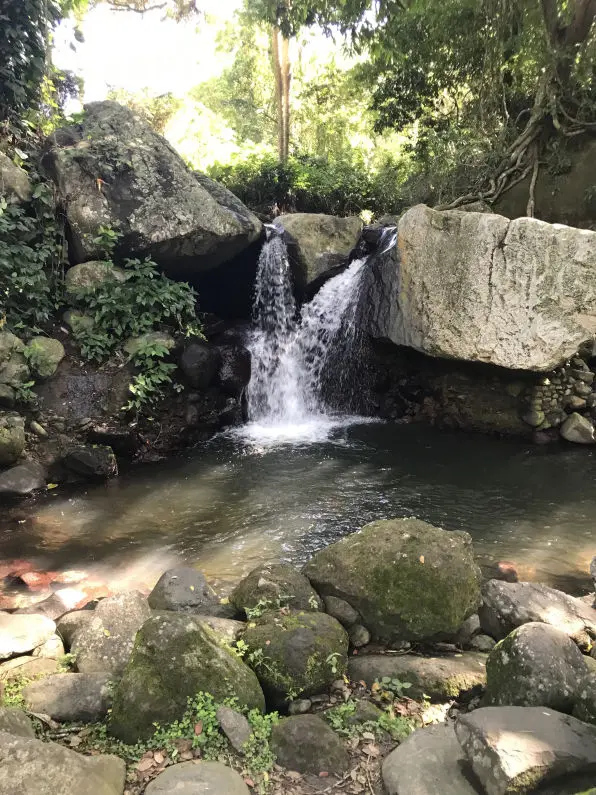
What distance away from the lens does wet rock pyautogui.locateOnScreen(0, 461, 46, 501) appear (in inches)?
256

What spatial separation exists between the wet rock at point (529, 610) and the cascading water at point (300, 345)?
256 inches

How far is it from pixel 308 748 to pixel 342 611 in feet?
3.74

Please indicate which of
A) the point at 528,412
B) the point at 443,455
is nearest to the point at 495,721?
the point at 443,455

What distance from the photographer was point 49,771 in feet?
7.02

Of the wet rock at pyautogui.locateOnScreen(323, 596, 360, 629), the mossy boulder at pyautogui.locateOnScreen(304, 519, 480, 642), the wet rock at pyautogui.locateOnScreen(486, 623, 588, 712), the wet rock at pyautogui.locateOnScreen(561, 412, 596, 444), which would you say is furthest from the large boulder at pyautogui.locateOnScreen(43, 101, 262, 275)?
the wet rock at pyautogui.locateOnScreen(486, 623, 588, 712)

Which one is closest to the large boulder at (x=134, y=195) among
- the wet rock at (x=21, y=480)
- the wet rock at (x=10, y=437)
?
the wet rock at (x=10, y=437)

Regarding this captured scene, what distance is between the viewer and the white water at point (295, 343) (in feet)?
34.0

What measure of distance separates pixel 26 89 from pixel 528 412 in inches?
394

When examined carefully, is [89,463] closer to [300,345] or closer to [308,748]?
[300,345]

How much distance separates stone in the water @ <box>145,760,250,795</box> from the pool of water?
2334 mm

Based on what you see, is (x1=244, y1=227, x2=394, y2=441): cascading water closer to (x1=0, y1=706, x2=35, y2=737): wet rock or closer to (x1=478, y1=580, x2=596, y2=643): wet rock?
(x1=478, y1=580, x2=596, y2=643): wet rock

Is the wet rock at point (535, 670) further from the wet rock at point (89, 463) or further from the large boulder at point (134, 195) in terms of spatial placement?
the large boulder at point (134, 195)

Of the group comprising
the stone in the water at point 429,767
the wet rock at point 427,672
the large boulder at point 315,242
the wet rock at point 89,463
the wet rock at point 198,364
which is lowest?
the wet rock at point 427,672

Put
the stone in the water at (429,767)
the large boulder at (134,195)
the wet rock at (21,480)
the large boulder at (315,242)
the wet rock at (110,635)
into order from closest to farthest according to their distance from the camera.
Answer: the stone in the water at (429,767) < the wet rock at (110,635) < the wet rock at (21,480) < the large boulder at (134,195) < the large boulder at (315,242)
